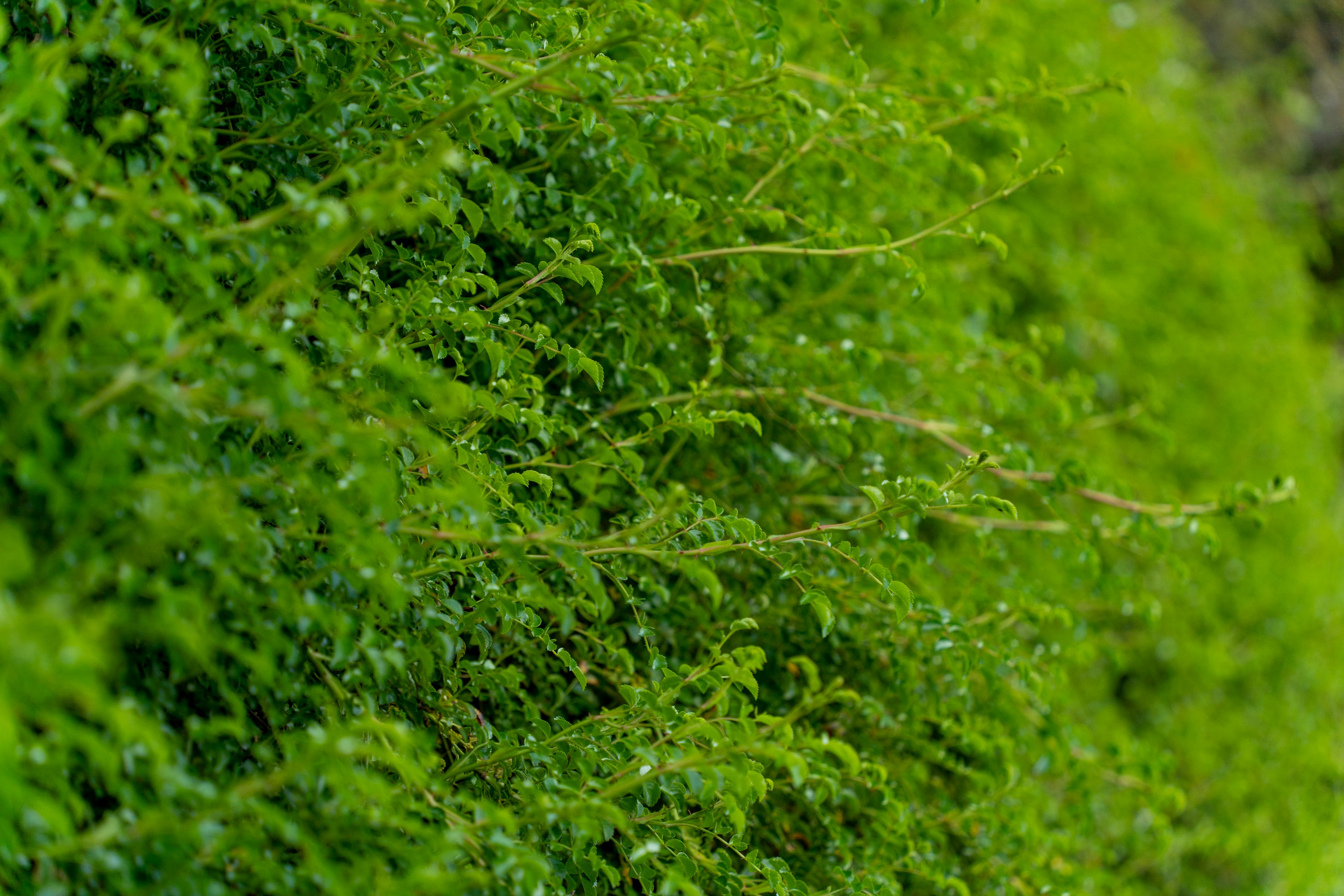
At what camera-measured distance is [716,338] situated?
1.52 m

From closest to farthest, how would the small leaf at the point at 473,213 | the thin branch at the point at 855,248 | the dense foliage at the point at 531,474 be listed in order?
the dense foliage at the point at 531,474
the small leaf at the point at 473,213
the thin branch at the point at 855,248

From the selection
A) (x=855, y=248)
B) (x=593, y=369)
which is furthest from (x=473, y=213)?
(x=855, y=248)

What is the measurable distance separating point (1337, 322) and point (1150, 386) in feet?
10.3

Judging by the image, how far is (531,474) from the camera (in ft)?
3.75

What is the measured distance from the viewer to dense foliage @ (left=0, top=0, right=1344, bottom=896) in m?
0.77

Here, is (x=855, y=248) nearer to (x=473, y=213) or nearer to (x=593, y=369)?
(x=593, y=369)

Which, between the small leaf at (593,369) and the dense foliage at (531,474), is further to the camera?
the small leaf at (593,369)

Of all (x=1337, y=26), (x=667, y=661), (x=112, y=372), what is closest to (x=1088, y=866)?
(x=667, y=661)

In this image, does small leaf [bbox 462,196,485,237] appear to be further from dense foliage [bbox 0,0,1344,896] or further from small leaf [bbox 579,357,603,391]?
small leaf [bbox 579,357,603,391]

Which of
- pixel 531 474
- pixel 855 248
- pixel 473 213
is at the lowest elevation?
pixel 531 474

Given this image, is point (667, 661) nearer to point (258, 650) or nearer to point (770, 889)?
point (770, 889)

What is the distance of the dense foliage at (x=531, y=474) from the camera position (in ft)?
2.53

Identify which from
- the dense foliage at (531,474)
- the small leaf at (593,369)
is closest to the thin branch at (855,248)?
the dense foliage at (531,474)

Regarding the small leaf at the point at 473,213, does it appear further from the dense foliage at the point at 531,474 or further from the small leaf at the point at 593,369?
the small leaf at the point at 593,369
